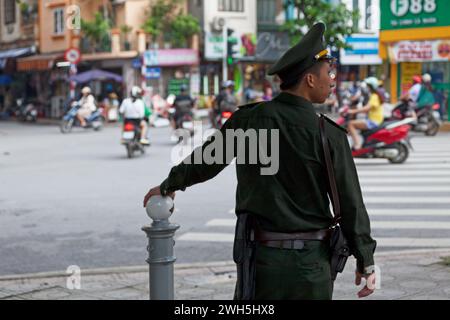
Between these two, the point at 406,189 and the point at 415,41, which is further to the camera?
the point at 415,41

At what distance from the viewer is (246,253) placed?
11.2ft

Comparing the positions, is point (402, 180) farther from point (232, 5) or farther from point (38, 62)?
point (38, 62)

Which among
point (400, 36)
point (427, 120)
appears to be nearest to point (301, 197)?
point (427, 120)

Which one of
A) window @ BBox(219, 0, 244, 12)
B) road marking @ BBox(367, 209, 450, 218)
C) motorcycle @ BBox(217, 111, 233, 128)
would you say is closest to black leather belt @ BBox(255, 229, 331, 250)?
road marking @ BBox(367, 209, 450, 218)

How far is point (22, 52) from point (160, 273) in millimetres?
38859

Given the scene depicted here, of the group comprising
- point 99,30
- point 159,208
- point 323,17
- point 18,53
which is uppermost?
point 99,30

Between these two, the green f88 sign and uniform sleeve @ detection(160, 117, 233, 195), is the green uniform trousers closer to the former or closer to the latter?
uniform sleeve @ detection(160, 117, 233, 195)

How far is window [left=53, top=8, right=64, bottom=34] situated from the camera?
3862cm

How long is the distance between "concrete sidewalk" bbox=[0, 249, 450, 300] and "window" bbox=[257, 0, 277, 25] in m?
32.8

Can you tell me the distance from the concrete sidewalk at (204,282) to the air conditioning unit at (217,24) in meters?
30.4

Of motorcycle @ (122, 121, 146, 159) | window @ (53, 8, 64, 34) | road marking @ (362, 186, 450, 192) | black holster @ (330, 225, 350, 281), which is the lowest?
road marking @ (362, 186, 450, 192)

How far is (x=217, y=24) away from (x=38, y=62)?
845 centimetres
